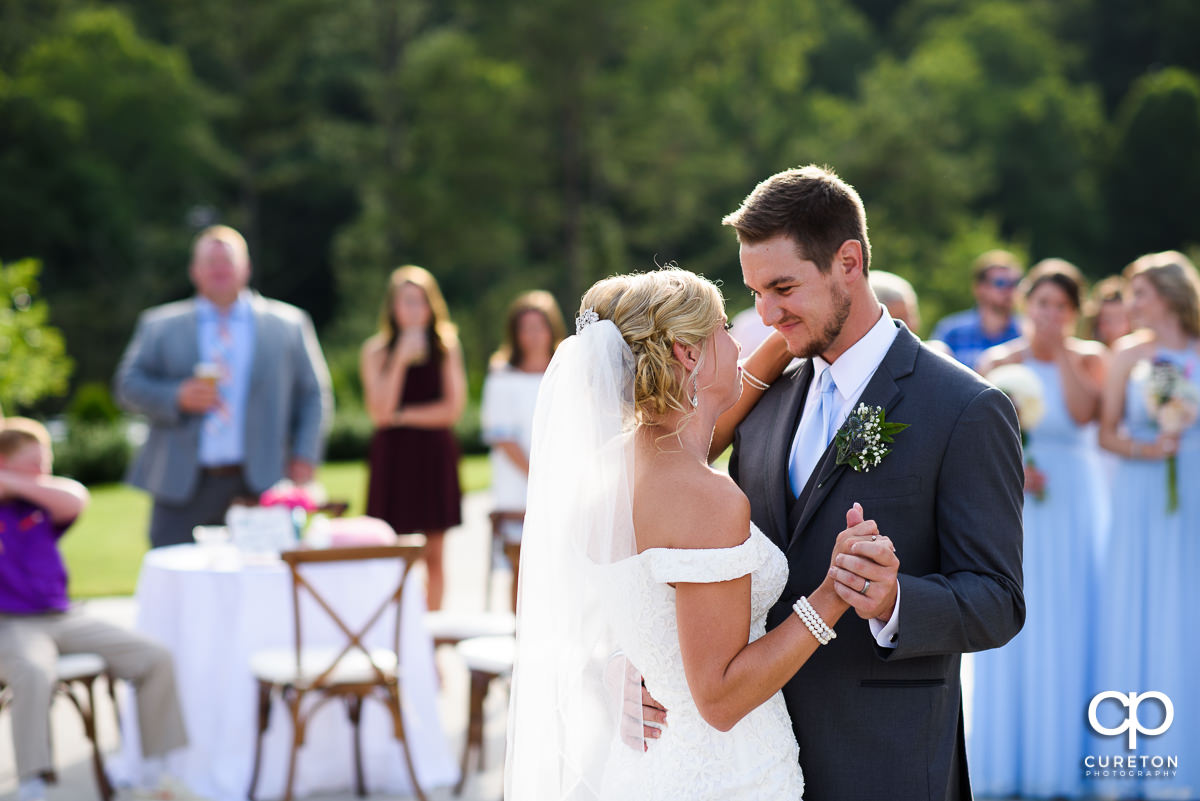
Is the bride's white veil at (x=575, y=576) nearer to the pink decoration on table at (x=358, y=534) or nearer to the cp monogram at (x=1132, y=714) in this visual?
the pink decoration on table at (x=358, y=534)

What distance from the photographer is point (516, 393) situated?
814cm

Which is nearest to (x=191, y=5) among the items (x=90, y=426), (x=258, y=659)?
(x=90, y=426)

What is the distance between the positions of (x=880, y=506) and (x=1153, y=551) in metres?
3.81

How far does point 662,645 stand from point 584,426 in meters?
0.52

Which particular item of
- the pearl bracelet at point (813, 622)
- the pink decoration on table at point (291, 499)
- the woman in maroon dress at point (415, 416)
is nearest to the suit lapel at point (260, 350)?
the woman in maroon dress at point (415, 416)

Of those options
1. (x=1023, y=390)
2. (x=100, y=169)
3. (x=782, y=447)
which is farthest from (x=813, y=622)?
(x=100, y=169)

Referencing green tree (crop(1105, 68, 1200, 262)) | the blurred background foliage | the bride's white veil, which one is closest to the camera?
the bride's white veil

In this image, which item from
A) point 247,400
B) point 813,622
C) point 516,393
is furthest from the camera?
point 516,393

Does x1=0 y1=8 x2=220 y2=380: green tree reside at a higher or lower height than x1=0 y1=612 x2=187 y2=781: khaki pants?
higher

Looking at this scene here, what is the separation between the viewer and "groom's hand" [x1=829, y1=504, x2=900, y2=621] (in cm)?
238

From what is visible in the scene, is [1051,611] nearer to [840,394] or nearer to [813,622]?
[840,394]

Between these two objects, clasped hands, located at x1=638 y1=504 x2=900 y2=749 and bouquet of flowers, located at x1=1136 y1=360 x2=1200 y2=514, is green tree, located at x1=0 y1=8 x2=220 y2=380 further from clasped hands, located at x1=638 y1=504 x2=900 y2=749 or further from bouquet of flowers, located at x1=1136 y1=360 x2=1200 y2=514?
clasped hands, located at x1=638 y1=504 x2=900 y2=749

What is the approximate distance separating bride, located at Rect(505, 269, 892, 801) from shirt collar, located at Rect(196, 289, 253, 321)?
4.63 metres

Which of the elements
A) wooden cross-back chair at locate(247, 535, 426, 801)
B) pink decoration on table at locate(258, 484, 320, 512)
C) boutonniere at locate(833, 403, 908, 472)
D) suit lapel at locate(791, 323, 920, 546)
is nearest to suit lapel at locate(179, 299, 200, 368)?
pink decoration on table at locate(258, 484, 320, 512)
